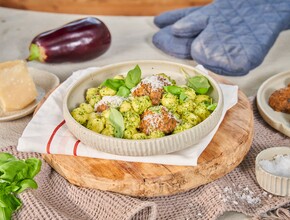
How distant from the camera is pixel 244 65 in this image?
4.48ft

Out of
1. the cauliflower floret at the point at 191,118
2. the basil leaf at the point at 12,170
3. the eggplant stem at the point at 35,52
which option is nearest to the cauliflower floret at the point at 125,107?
the cauliflower floret at the point at 191,118

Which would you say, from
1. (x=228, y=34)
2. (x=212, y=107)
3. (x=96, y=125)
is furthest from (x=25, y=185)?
(x=228, y=34)

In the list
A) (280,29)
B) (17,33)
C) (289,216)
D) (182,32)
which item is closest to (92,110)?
(289,216)

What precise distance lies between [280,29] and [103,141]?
32.0 inches

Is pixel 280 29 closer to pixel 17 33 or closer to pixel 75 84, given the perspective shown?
pixel 75 84

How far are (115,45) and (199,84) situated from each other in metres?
0.66

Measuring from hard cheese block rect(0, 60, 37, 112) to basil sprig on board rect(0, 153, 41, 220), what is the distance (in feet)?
1.02

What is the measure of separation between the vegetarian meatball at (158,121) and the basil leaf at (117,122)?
0.14ft

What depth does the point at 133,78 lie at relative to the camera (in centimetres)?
106

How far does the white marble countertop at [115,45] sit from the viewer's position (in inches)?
55.1

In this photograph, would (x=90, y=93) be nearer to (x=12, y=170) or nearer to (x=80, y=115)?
(x=80, y=115)

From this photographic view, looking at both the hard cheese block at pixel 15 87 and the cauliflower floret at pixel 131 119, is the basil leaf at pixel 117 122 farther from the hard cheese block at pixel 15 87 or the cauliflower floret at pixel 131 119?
the hard cheese block at pixel 15 87

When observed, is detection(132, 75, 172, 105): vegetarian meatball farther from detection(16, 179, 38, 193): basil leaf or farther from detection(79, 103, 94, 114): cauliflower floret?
detection(16, 179, 38, 193): basil leaf

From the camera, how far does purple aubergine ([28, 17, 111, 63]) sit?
1.47 m
